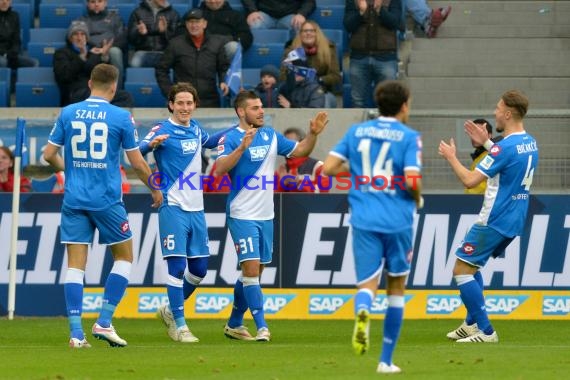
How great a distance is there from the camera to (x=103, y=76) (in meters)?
12.1

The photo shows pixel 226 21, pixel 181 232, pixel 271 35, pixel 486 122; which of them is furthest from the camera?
pixel 271 35

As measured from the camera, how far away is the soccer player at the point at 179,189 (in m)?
13.1

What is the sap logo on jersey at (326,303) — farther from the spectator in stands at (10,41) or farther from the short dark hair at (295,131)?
the spectator in stands at (10,41)

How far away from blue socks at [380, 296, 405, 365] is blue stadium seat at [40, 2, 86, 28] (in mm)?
12509

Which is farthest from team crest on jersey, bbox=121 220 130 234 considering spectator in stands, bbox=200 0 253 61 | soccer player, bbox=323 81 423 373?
spectator in stands, bbox=200 0 253 61

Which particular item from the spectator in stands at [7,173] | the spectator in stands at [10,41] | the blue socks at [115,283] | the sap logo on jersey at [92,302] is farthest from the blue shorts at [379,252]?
the spectator in stands at [10,41]

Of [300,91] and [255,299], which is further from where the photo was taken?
[300,91]

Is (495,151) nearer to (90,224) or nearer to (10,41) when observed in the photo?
(90,224)

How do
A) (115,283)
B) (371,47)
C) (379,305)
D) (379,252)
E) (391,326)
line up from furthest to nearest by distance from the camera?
(371,47), (379,305), (115,283), (379,252), (391,326)

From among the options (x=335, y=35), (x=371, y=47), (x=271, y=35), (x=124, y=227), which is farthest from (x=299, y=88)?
(x=124, y=227)

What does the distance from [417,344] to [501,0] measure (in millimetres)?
10017

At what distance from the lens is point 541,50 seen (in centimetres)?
2059

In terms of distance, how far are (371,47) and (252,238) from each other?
6.61 meters

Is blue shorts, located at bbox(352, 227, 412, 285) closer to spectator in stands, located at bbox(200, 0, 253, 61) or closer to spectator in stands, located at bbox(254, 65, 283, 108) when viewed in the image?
spectator in stands, located at bbox(254, 65, 283, 108)
